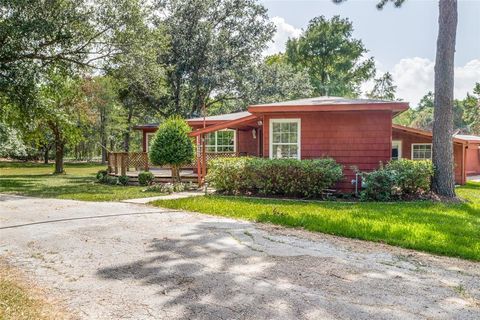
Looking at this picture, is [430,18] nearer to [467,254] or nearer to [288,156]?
[288,156]

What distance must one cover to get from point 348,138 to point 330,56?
88.4 feet

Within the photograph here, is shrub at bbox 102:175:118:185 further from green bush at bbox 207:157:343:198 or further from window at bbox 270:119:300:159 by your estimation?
window at bbox 270:119:300:159

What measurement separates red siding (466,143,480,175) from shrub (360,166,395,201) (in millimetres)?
15793

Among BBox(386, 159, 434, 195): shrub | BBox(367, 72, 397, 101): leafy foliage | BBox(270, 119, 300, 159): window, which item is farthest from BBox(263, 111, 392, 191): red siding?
BBox(367, 72, 397, 101): leafy foliage

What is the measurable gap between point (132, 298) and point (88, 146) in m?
45.6

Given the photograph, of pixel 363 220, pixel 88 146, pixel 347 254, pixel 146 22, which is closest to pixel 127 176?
pixel 146 22

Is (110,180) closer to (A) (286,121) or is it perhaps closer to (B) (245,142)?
(B) (245,142)

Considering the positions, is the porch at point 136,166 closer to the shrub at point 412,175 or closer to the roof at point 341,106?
the roof at point 341,106

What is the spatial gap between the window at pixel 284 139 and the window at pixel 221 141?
645 centimetres

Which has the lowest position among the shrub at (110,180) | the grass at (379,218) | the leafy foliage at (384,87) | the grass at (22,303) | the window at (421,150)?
the grass at (22,303)

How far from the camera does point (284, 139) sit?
38.2 feet

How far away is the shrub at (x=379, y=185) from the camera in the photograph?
31.2 feet

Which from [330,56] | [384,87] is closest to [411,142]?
[330,56]

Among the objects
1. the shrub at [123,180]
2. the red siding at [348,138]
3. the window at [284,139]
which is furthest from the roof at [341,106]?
the shrub at [123,180]
